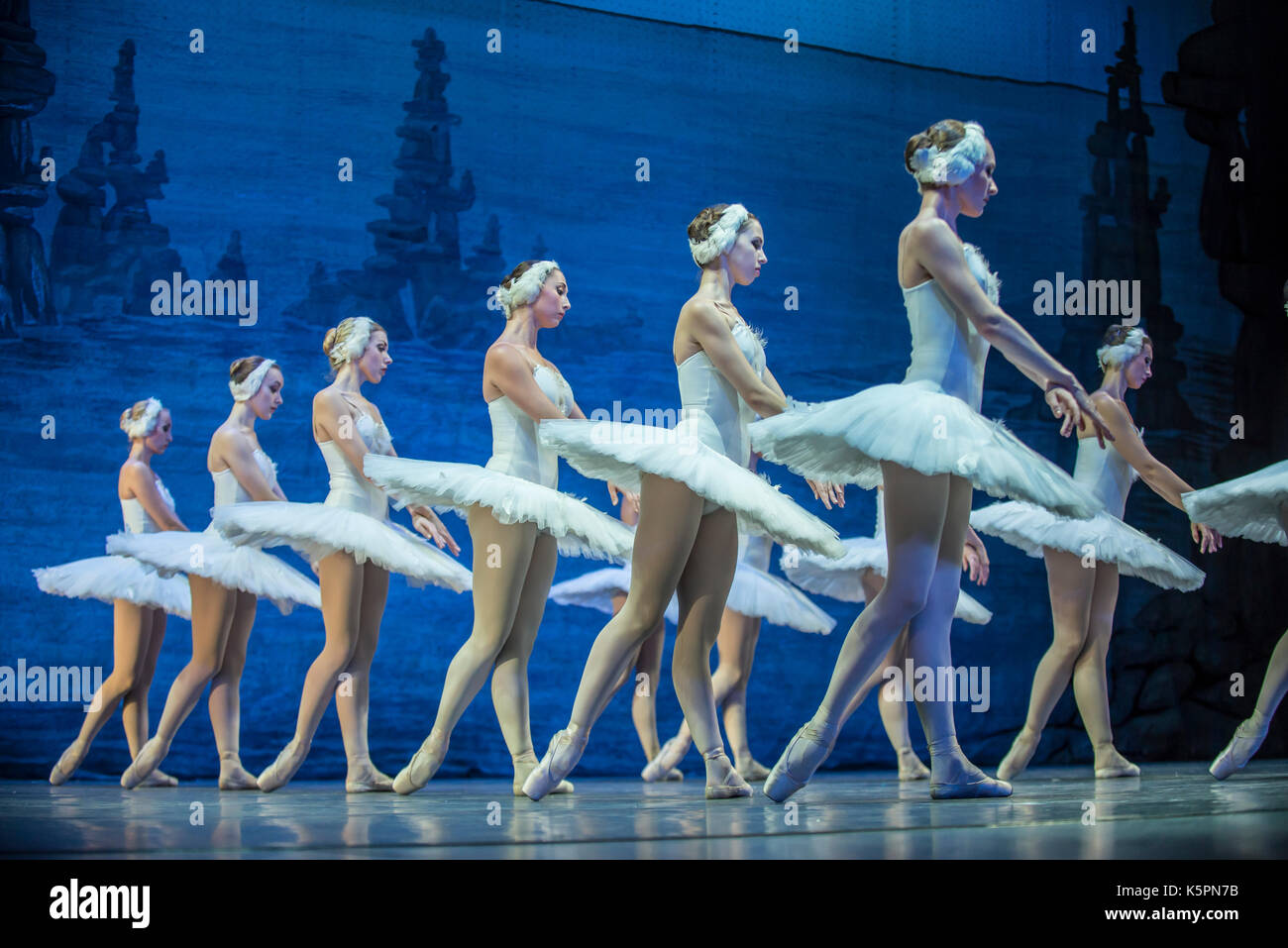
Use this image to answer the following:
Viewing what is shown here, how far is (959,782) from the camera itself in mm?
3607

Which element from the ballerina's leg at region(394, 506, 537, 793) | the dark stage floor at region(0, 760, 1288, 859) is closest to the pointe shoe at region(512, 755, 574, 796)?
the dark stage floor at region(0, 760, 1288, 859)

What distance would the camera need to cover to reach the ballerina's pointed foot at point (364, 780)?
4.87 meters

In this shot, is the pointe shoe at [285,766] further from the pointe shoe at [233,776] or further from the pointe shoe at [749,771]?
the pointe shoe at [749,771]

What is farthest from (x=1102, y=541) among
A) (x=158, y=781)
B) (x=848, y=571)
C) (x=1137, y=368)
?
(x=158, y=781)

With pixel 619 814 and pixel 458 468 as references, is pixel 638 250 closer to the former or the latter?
pixel 458 468

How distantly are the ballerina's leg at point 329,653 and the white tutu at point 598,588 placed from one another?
1.39 metres

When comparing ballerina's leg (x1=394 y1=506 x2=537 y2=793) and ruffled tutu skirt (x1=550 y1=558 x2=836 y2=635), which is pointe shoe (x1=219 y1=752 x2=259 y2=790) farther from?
ruffled tutu skirt (x1=550 y1=558 x2=836 y2=635)

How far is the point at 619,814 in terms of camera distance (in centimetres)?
347

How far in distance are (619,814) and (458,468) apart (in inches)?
58.0

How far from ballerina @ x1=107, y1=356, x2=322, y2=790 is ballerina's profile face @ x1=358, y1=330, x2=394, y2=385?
0.54 metres

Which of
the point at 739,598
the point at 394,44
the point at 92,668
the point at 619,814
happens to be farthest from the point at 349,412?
the point at 394,44

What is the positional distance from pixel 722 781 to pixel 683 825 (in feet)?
3.19

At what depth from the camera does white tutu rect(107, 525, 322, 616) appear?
17.3ft

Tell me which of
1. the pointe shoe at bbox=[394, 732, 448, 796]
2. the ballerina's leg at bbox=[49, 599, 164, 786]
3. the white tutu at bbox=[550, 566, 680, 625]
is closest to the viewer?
the pointe shoe at bbox=[394, 732, 448, 796]
